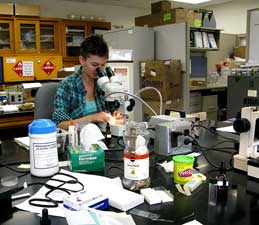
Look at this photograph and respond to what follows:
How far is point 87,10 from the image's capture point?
6.27 m

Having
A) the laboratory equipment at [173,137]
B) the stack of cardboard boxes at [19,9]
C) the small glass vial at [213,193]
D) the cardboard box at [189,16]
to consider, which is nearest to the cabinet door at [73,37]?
the stack of cardboard boxes at [19,9]

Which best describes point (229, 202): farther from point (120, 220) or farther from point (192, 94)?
point (192, 94)

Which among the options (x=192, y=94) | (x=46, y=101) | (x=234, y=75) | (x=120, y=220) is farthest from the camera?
(x=192, y=94)

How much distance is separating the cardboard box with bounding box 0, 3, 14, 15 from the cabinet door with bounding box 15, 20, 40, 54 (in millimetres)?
199

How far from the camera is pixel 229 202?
0.88m

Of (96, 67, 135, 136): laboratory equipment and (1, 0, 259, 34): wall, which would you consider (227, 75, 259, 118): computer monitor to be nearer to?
(96, 67, 135, 136): laboratory equipment

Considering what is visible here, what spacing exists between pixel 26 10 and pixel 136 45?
2.51 m

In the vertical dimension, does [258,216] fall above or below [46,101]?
below

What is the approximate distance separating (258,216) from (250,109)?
18.6 inches

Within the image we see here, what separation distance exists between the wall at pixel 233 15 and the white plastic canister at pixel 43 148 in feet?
19.7

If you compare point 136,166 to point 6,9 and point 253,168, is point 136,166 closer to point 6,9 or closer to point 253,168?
point 253,168

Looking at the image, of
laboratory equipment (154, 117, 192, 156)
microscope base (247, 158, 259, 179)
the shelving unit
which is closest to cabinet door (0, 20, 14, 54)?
the shelving unit

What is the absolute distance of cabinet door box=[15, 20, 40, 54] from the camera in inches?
204

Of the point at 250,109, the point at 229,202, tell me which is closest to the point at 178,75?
the point at 250,109
